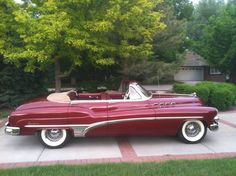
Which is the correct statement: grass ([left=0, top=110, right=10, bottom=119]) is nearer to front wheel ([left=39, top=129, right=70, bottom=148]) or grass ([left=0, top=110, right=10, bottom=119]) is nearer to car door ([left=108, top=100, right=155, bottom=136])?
front wheel ([left=39, top=129, right=70, bottom=148])

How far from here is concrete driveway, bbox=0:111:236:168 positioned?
24.1 feet

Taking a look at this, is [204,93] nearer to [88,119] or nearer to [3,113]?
[88,119]

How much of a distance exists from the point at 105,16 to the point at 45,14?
1959mm

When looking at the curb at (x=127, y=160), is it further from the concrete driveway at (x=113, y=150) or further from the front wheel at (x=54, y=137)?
the front wheel at (x=54, y=137)

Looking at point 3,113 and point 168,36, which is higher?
point 168,36

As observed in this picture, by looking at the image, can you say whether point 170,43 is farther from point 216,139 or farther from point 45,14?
point 216,139

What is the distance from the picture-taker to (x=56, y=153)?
785cm

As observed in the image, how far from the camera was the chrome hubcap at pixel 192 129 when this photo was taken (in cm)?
848

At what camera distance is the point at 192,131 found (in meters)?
8.53

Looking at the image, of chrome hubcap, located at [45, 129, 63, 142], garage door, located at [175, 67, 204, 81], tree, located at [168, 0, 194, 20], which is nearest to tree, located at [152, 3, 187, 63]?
chrome hubcap, located at [45, 129, 63, 142]

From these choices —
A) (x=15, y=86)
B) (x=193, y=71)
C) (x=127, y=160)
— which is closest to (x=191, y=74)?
(x=193, y=71)

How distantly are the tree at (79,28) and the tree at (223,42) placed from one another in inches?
340

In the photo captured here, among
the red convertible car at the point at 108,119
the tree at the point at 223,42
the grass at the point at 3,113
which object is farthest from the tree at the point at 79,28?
the tree at the point at 223,42

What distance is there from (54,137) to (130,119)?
1.70 meters
